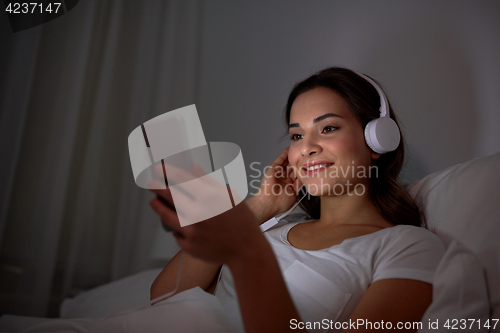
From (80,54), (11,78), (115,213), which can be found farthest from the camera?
(115,213)

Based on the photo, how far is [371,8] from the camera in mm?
1089

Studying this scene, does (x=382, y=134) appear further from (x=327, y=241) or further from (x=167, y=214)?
(x=167, y=214)

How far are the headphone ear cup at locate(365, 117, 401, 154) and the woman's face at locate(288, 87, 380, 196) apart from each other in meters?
0.03

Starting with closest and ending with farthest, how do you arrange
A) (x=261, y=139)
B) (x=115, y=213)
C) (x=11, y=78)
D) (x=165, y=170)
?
1. (x=165, y=170)
2. (x=11, y=78)
3. (x=115, y=213)
4. (x=261, y=139)

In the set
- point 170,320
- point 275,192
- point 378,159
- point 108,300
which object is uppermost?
point 378,159

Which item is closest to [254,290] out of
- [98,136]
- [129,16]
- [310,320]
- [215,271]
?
[310,320]

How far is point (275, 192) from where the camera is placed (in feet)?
3.32

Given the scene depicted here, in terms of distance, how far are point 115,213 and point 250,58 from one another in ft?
2.64

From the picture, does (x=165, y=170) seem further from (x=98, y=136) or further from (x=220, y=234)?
(x=98, y=136)

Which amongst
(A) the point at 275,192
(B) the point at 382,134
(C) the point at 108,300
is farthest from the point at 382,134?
(C) the point at 108,300

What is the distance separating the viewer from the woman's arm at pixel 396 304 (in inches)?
19.3

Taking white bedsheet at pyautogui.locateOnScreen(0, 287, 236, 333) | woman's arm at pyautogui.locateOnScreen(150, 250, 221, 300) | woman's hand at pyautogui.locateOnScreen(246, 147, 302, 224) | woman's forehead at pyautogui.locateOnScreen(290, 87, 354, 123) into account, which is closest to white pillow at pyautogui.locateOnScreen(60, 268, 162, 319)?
woman's arm at pyautogui.locateOnScreen(150, 250, 221, 300)

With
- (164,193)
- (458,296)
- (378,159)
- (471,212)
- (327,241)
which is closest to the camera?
(164,193)

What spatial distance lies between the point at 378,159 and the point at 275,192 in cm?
34
